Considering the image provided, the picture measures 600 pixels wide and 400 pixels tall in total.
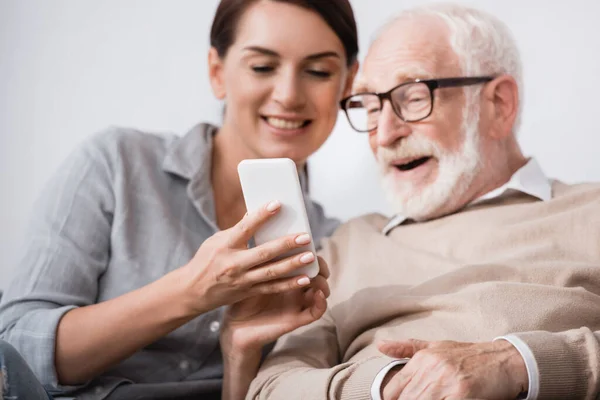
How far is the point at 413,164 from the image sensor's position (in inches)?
63.1

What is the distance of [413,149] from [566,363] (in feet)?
2.06

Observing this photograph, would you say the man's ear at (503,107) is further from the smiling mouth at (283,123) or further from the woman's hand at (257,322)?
the woman's hand at (257,322)

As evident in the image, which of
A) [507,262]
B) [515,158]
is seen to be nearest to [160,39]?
[515,158]

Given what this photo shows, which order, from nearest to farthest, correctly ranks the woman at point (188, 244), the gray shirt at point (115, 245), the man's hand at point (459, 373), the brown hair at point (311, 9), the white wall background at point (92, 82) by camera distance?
the man's hand at point (459, 373), the woman at point (188, 244), the gray shirt at point (115, 245), the brown hair at point (311, 9), the white wall background at point (92, 82)

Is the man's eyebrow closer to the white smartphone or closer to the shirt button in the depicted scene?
the white smartphone

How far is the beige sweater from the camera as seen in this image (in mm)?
1110

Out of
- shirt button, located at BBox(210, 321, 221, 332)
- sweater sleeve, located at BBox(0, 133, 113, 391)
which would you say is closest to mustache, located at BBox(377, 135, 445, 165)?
shirt button, located at BBox(210, 321, 221, 332)

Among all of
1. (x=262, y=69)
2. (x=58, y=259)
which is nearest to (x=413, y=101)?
(x=262, y=69)

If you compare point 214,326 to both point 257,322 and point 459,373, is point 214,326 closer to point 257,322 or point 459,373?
point 257,322

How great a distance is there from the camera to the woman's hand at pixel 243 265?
3.75 feet

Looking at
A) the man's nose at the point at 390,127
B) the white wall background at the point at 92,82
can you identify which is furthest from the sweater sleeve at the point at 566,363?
the white wall background at the point at 92,82

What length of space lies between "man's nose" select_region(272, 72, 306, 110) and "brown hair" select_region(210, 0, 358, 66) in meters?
0.16

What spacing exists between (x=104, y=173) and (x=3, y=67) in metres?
1.24

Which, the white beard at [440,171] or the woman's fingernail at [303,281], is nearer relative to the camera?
the woman's fingernail at [303,281]
